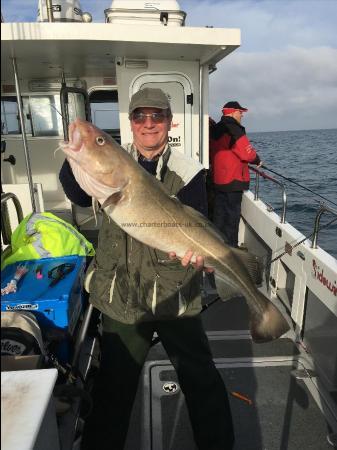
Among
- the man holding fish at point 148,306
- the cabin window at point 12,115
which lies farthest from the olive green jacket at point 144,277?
the cabin window at point 12,115

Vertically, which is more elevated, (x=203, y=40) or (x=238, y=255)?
(x=203, y=40)

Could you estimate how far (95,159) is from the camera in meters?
2.05

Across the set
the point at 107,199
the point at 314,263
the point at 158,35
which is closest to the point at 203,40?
the point at 158,35

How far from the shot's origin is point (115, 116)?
8641mm

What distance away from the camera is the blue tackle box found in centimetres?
286

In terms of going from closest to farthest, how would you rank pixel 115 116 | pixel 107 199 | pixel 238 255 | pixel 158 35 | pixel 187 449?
pixel 107 199 → pixel 238 255 → pixel 187 449 → pixel 158 35 → pixel 115 116

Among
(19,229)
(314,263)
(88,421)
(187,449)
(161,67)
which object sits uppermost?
(161,67)

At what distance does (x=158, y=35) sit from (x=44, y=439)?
13.9ft

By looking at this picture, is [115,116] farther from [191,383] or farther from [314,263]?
[191,383]

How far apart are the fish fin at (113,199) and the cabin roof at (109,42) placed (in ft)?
9.66

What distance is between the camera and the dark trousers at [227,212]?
6.42 metres

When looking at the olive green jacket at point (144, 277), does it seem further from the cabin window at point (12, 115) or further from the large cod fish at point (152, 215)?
the cabin window at point (12, 115)

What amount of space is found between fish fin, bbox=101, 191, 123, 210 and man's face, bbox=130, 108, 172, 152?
51 centimetres

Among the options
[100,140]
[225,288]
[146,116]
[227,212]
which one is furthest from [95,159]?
[227,212]
